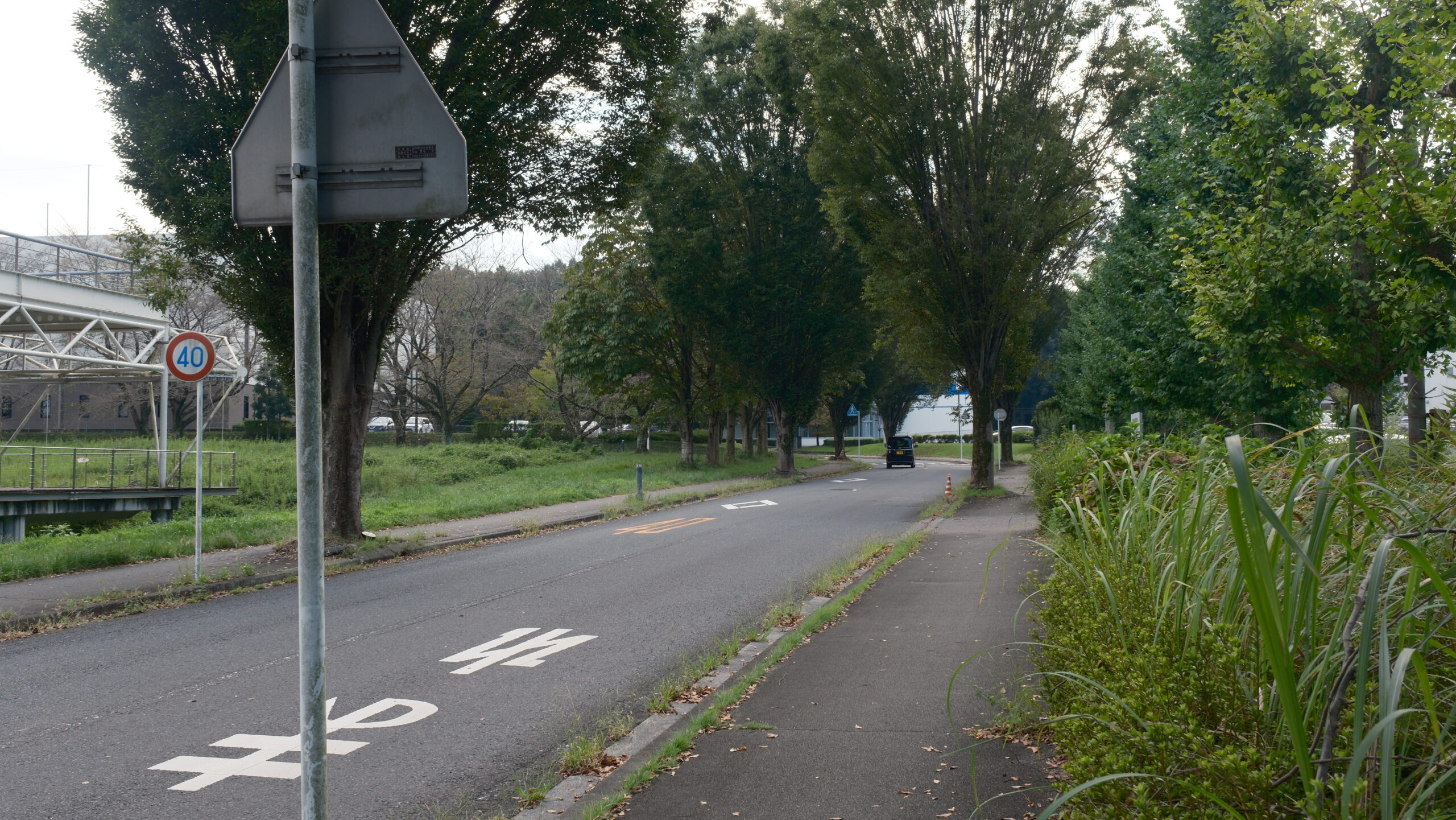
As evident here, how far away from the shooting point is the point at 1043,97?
24.4m

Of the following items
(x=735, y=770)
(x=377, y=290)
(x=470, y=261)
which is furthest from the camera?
(x=470, y=261)

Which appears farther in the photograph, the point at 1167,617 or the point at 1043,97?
the point at 1043,97

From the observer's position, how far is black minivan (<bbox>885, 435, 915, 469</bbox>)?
51781mm

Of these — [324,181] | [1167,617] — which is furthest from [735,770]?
[324,181]

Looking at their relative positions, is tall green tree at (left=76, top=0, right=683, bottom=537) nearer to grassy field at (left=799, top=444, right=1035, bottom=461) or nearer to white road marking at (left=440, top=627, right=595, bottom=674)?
white road marking at (left=440, top=627, right=595, bottom=674)

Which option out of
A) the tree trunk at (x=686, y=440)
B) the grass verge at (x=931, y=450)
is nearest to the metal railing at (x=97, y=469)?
the tree trunk at (x=686, y=440)

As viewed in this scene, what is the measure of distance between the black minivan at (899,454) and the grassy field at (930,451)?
1543 cm

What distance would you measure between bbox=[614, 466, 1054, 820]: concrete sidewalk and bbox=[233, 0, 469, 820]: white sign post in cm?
247

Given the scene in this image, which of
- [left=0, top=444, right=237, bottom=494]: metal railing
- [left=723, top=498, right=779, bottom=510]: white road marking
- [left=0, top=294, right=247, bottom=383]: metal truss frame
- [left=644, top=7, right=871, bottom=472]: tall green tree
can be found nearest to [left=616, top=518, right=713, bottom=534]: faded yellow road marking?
[left=723, top=498, right=779, bottom=510]: white road marking

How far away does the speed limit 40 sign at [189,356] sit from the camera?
11.8m

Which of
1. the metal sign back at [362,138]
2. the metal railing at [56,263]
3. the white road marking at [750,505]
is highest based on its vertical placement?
the metal railing at [56,263]

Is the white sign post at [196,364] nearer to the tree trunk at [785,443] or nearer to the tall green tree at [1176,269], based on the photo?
the tall green tree at [1176,269]

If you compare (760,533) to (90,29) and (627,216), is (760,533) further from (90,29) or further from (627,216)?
(627,216)

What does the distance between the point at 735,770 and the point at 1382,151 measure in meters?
7.13
